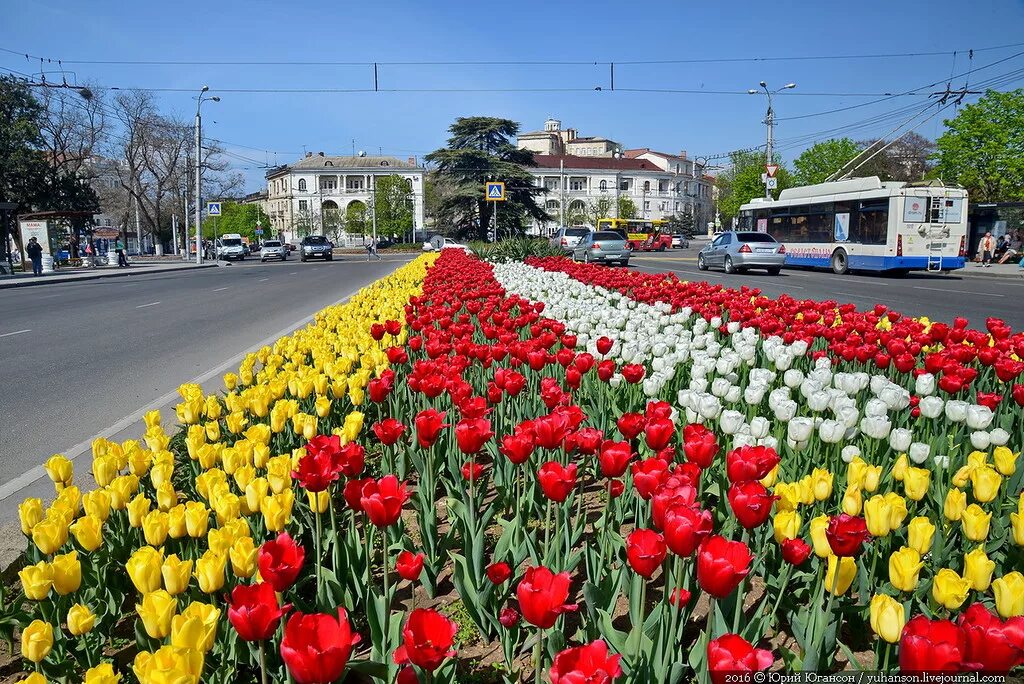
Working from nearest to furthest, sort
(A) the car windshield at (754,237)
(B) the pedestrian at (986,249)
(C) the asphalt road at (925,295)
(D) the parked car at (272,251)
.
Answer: (C) the asphalt road at (925,295) → (A) the car windshield at (754,237) → (B) the pedestrian at (986,249) → (D) the parked car at (272,251)

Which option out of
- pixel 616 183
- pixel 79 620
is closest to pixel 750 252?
pixel 79 620

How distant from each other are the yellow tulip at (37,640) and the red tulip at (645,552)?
4.58ft

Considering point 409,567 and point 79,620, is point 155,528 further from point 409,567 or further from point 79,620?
point 409,567

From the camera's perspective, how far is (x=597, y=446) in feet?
8.39

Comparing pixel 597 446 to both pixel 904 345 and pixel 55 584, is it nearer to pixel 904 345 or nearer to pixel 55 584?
pixel 55 584

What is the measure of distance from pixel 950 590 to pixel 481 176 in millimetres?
48960

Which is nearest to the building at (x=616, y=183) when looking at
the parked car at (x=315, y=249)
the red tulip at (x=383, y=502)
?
the parked car at (x=315, y=249)

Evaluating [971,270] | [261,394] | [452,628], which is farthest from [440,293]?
[971,270]

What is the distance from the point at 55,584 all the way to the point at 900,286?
21.9 meters

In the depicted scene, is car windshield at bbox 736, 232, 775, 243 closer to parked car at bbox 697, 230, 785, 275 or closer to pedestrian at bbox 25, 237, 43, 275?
parked car at bbox 697, 230, 785, 275

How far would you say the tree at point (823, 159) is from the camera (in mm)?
59250

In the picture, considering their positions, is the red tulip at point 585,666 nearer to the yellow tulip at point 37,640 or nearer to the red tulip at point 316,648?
the red tulip at point 316,648

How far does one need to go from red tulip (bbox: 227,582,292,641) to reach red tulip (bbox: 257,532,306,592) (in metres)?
0.10

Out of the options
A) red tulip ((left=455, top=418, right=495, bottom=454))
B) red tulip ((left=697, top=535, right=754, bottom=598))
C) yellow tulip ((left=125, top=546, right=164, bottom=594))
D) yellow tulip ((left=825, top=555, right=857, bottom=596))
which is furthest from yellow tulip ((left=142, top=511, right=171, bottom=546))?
yellow tulip ((left=825, top=555, right=857, bottom=596))
